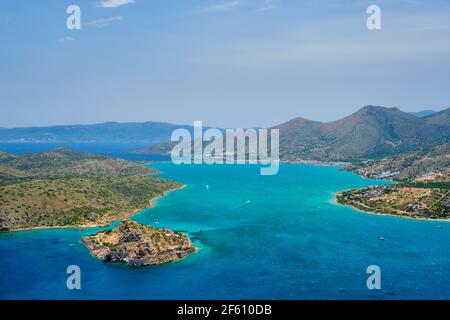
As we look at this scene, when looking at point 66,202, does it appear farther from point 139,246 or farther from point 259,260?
point 259,260

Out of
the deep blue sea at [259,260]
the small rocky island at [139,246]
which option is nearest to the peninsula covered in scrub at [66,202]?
the deep blue sea at [259,260]

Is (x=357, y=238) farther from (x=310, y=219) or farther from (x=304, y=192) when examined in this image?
(x=304, y=192)

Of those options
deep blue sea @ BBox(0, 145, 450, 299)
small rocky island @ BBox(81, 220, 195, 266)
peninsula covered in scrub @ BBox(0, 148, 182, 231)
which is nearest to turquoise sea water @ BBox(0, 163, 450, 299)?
deep blue sea @ BBox(0, 145, 450, 299)

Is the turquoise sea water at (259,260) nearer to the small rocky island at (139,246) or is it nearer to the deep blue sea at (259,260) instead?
the deep blue sea at (259,260)

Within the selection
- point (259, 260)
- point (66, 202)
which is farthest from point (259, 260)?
point (66, 202)
